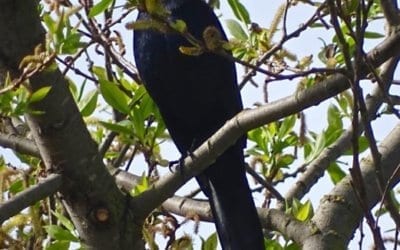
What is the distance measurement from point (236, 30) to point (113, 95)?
0.40 metres

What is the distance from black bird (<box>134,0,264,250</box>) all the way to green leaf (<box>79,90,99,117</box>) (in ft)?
1.10

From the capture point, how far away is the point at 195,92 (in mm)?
3123

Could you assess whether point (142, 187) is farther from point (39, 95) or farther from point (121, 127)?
point (39, 95)

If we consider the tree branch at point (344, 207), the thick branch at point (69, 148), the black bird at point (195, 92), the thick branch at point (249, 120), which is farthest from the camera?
the black bird at point (195, 92)

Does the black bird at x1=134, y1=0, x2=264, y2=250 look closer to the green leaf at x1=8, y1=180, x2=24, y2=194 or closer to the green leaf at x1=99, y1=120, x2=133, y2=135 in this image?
the green leaf at x1=99, y1=120, x2=133, y2=135

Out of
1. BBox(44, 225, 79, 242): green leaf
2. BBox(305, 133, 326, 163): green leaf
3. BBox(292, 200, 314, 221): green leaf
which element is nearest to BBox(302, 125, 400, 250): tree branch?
BBox(292, 200, 314, 221): green leaf

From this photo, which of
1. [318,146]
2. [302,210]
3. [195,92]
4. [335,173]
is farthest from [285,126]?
[195,92]

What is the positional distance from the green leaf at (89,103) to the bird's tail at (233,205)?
520 mm

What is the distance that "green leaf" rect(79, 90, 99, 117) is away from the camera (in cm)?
257

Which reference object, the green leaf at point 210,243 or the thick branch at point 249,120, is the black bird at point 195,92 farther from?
the thick branch at point 249,120

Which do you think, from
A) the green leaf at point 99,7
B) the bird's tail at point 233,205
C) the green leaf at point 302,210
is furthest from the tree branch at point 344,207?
the green leaf at point 99,7

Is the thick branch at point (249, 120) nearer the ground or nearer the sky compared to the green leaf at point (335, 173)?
nearer the ground

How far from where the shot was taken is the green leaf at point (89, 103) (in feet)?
8.45

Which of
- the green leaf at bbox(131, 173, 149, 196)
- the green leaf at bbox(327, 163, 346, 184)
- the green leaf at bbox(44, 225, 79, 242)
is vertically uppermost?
the green leaf at bbox(327, 163, 346, 184)
